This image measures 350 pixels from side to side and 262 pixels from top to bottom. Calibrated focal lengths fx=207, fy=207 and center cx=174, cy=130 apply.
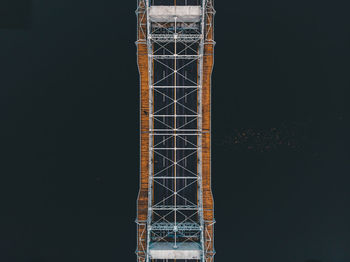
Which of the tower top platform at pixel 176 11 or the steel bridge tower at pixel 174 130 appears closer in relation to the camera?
the tower top platform at pixel 176 11

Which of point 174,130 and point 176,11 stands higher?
point 176,11

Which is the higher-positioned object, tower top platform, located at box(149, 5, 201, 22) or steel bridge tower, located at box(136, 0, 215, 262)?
tower top platform, located at box(149, 5, 201, 22)

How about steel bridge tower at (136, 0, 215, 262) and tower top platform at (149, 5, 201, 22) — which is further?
steel bridge tower at (136, 0, 215, 262)

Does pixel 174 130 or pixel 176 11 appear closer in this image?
pixel 176 11

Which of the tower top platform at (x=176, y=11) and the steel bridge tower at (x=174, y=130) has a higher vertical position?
the tower top platform at (x=176, y=11)
